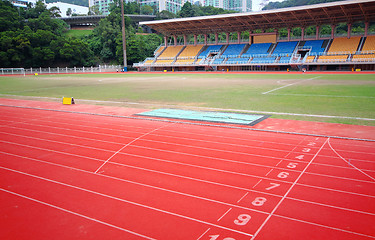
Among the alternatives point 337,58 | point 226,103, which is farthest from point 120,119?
point 337,58

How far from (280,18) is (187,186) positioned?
1854 inches

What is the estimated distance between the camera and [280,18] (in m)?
45.9

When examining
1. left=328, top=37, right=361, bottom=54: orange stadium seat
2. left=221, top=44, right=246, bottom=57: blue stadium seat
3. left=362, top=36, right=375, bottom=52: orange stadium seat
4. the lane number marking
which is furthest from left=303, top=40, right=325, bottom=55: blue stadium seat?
Result: the lane number marking

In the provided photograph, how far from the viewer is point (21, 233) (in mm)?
3473

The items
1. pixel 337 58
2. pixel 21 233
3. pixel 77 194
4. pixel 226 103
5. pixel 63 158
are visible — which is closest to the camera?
pixel 21 233

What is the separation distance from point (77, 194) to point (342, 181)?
4313mm

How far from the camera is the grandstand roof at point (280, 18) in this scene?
39844 mm

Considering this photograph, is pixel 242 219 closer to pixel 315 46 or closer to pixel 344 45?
pixel 344 45

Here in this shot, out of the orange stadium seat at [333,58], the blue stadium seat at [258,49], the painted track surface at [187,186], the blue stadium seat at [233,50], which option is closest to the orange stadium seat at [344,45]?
the orange stadium seat at [333,58]

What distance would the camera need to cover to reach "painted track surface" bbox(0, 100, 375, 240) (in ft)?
11.5

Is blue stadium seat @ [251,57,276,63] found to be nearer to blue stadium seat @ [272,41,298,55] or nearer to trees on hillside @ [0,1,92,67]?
blue stadium seat @ [272,41,298,55]

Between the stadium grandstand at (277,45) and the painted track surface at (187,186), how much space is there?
39.4m

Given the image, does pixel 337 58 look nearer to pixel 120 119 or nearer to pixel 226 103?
pixel 226 103

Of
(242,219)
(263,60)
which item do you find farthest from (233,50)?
(242,219)
